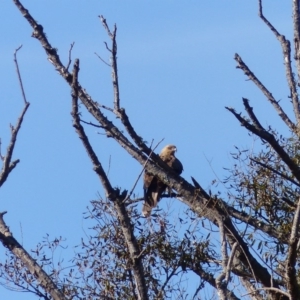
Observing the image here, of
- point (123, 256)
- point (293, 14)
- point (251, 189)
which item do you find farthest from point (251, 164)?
point (293, 14)

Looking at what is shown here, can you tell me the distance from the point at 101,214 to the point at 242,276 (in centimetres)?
200

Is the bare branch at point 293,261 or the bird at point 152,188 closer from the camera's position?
the bare branch at point 293,261

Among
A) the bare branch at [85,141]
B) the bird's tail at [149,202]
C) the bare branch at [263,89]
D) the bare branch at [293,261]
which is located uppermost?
the bare branch at [263,89]

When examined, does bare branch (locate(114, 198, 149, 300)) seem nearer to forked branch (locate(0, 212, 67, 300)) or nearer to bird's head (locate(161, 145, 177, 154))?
forked branch (locate(0, 212, 67, 300))

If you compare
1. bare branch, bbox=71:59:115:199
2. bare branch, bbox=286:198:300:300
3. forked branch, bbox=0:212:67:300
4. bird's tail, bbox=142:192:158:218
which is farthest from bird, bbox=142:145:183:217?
bare branch, bbox=286:198:300:300

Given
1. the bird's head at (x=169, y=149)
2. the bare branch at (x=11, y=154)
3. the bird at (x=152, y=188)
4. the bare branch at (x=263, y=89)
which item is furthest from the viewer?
the bird's head at (x=169, y=149)

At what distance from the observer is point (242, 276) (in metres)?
10.3

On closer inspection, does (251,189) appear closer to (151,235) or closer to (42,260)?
(151,235)

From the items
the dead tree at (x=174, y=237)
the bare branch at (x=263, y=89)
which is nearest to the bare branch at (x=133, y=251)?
the dead tree at (x=174, y=237)

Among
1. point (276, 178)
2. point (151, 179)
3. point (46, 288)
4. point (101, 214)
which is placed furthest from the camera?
point (151, 179)

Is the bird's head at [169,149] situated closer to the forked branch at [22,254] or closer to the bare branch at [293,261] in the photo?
the forked branch at [22,254]

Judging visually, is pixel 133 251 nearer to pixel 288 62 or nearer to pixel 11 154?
pixel 11 154

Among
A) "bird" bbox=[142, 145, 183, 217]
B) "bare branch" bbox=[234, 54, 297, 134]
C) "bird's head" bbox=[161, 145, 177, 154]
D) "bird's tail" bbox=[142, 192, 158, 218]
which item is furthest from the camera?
"bird's head" bbox=[161, 145, 177, 154]

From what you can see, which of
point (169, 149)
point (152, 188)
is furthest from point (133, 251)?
point (169, 149)
